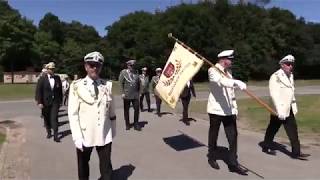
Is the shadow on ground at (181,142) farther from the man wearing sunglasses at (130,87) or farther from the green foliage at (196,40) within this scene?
the green foliage at (196,40)

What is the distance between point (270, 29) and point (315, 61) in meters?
7.70

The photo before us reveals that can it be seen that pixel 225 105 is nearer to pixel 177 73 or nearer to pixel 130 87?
pixel 177 73

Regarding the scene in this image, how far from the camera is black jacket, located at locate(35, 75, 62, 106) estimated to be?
1339cm

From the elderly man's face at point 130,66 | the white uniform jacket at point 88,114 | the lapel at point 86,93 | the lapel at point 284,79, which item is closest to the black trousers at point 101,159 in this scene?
the white uniform jacket at point 88,114

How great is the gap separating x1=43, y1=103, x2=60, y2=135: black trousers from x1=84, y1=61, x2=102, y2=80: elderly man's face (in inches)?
238

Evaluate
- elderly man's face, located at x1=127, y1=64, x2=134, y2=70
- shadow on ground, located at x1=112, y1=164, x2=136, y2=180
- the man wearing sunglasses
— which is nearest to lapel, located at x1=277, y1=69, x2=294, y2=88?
shadow on ground, located at x1=112, y1=164, x2=136, y2=180

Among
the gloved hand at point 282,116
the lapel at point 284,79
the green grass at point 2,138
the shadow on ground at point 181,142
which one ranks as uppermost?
the lapel at point 284,79

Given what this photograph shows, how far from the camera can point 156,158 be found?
10.6 metres

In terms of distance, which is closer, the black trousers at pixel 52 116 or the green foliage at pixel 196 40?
the black trousers at pixel 52 116

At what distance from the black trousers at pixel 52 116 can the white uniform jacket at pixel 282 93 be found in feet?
16.2

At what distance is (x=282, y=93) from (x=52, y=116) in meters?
5.33

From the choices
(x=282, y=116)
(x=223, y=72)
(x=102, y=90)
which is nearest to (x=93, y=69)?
(x=102, y=90)

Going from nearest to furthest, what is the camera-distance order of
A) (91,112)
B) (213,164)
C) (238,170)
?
(91,112) → (238,170) → (213,164)

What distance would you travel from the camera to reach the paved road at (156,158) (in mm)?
9320
